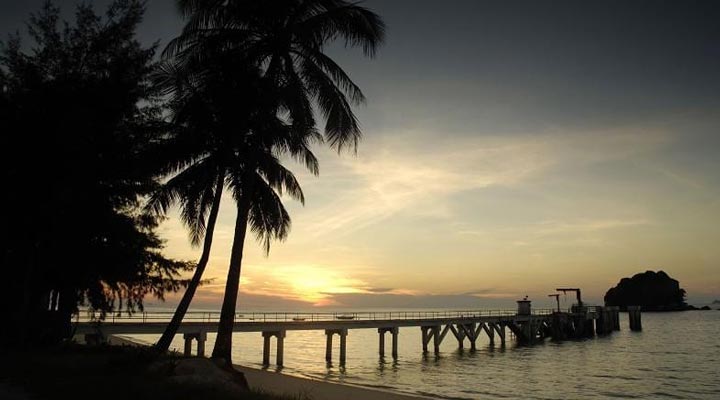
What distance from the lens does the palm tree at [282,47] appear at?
1955 centimetres

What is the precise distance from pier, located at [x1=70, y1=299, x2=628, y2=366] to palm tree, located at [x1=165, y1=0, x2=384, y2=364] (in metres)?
Result: 13.3

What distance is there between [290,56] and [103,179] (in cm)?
892

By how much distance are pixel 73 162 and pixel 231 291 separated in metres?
7.48

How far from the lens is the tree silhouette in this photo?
60.0 feet

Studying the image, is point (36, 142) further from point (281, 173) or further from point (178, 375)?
point (178, 375)

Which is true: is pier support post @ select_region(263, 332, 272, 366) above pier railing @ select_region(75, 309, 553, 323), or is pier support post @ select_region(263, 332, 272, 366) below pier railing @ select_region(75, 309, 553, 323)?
below

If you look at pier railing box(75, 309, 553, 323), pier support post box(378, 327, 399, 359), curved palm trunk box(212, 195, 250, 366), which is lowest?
pier support post box(378, 327, 399, 359)

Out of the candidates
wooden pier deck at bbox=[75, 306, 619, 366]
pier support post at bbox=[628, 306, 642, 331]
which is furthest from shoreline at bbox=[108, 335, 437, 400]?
pier support post at bbox=[628, 306, 642, 331]

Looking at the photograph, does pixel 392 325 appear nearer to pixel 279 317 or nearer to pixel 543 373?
pixel 279 317

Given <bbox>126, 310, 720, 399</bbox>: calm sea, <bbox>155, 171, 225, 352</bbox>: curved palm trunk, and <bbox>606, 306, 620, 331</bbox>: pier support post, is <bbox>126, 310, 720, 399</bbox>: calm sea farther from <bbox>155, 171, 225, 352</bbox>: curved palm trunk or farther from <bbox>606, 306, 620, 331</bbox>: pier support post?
<bbox>606, 306, 620, 331</bbox>: pier support post

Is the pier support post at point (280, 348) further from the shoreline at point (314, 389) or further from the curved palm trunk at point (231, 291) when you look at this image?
the curved palm trunk at point (231, 291)

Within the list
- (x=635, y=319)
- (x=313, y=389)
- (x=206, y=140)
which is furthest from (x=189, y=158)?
(x=635, y=319)

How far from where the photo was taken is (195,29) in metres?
20.3

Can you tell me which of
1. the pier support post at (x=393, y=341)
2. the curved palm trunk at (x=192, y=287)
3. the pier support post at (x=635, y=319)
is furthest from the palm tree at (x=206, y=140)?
the pier support post at (x=635, y=319)
